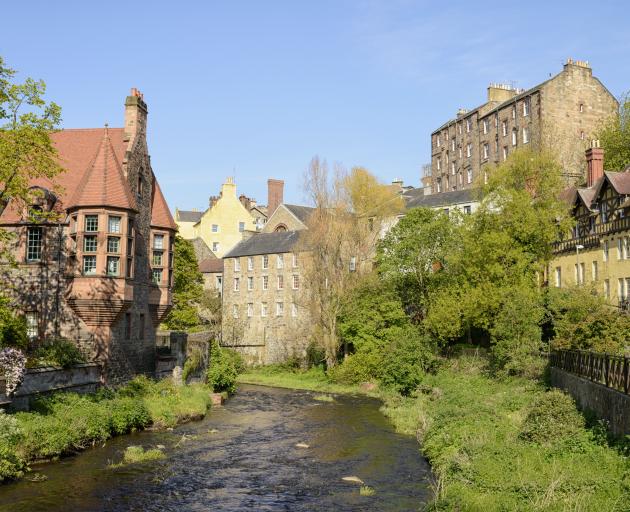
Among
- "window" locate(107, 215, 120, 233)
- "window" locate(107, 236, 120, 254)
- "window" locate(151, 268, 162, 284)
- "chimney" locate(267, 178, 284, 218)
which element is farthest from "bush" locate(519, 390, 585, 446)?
"chimney" locate(267, 178, 284, 218)

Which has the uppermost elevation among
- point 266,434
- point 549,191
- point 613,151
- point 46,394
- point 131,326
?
point 613,151

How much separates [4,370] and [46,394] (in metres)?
4.07

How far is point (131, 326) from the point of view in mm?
35188

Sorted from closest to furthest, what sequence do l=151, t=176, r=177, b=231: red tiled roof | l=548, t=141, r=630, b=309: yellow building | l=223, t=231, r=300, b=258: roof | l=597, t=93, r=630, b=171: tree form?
l=151, t=176, r=177, b=231: red tiled roof
l=548, t=141, r=630, b=309: yellow building
l=597, t=93, r=630, b=171: tree
l=223, t=231, r=300, b=258: roof

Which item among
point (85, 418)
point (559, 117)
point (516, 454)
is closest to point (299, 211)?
point (559, 117)

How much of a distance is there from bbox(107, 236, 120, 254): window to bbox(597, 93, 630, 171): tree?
44.1 metres

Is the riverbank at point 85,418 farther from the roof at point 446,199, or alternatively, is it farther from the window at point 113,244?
the roof at point 446,199

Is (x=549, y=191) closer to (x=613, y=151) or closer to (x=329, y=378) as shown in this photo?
(x=613, y=151)

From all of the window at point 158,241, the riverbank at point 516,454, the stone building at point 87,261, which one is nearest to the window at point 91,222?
the stone building at point 87,261

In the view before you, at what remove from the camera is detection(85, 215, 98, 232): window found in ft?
105

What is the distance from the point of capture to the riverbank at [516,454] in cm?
1628

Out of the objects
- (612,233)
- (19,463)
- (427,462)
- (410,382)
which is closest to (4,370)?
(19,463)

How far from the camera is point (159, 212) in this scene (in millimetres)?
39000

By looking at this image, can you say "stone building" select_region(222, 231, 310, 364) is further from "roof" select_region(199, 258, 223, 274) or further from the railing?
the railing
